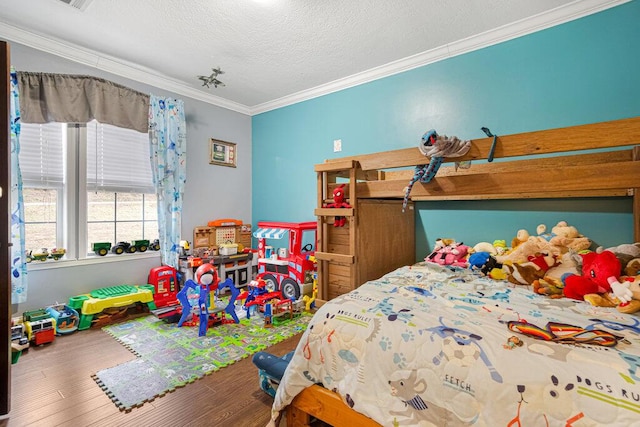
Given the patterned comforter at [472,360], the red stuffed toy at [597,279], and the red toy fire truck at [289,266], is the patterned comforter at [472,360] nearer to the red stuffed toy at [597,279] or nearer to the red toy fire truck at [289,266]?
the red stuffed toy at [597,279]

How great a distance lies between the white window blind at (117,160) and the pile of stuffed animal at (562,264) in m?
3.11

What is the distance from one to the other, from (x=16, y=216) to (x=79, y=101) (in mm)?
1121

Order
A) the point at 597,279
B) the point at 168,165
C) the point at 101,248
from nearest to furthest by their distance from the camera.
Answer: the point at 597,279, the point at 101,248, the point at 168,165

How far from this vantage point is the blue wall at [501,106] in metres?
2.05

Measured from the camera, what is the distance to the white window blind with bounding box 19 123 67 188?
2.55 m

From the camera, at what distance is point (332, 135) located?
3480 millimetres

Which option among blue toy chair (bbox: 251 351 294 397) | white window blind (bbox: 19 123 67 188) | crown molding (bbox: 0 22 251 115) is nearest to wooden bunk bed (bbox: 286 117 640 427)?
blue toy chair (bbox: 251 351 294 397)

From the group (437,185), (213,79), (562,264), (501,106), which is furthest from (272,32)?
(562,264)

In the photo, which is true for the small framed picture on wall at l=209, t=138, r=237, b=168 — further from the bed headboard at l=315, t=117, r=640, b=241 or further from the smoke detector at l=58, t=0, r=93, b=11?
the bed headboard at l=315, t=117, r=640, b=241

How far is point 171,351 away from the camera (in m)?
2.16

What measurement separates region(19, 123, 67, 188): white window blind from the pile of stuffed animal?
3405 mm

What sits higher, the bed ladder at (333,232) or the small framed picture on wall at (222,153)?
the small framed picture on wall at (222,153)

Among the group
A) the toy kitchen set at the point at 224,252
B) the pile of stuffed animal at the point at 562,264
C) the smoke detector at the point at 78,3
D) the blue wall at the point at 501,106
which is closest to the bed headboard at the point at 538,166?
the blue wall at the point at 501,106

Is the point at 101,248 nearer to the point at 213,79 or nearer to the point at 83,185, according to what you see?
the point at 83,185
